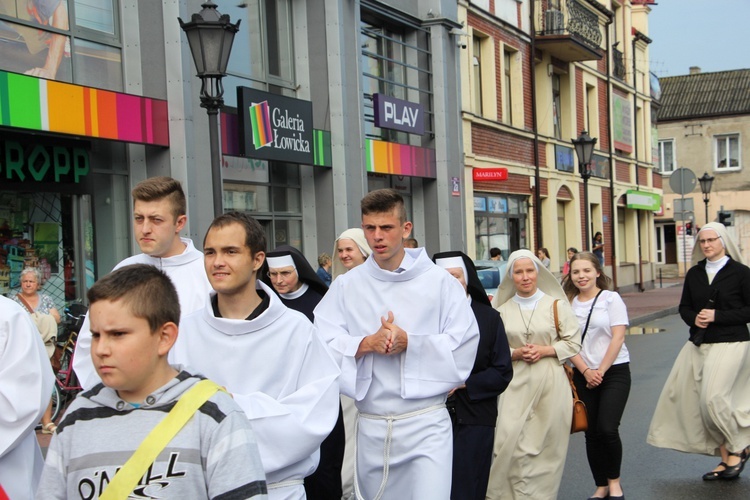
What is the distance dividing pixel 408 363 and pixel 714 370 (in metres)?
4.08

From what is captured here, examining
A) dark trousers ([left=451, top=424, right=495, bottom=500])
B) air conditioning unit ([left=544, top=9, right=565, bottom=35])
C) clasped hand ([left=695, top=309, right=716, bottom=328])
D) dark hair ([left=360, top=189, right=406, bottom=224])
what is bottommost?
dark trousers ([left=451, top=424, right=495, bottom=500])

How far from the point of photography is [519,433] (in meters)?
6.92

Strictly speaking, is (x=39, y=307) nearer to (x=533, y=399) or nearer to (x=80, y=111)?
(x=80, y=111)

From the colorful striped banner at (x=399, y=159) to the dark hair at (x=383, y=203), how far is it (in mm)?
14170

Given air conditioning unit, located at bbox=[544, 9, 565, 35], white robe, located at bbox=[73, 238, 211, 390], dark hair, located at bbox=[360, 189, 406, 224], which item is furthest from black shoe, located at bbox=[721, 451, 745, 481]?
air conditioning unit, located at bbox=[544, 9, 565, 35]

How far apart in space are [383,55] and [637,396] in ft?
35.5

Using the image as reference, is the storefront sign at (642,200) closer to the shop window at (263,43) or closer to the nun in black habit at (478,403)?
the shop window at (263,43)

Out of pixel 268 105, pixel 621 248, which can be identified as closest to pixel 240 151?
pixel 268 105

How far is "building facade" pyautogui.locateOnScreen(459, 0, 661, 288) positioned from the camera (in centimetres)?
2525

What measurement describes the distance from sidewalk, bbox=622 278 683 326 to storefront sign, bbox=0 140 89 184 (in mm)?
14606

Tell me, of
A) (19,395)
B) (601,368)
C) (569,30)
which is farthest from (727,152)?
(19,395)

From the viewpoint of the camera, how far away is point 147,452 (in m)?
2.71

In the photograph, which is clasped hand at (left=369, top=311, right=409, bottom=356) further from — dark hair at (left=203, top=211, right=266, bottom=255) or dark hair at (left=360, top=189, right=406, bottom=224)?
dark hair at (left=203, top=211, right=266, bottom=255)

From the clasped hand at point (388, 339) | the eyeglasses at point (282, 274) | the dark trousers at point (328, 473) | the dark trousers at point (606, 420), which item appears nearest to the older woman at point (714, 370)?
the dark trousers at point (606, 420)
